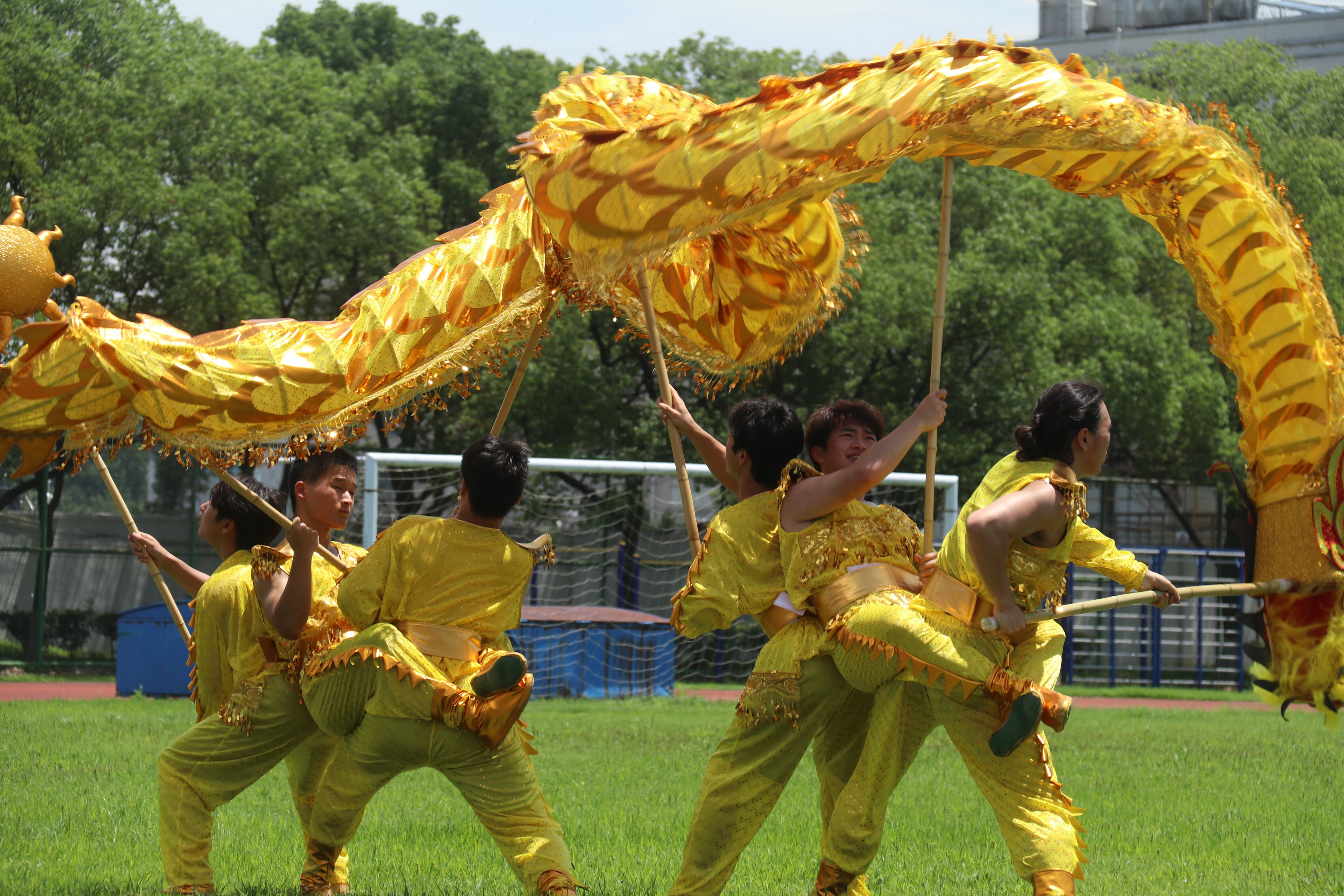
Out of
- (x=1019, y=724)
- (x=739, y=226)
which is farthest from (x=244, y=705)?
(x=1019, y=724)

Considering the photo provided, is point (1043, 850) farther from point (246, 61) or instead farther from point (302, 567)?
point (246, 61)

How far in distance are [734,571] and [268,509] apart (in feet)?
4.95

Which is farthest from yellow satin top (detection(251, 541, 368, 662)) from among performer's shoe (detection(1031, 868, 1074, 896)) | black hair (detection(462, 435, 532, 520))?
performer's shoe (detection(1031, 868, 1074, 896))

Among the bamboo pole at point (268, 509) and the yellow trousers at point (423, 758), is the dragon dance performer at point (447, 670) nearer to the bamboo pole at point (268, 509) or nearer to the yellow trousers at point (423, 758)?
the yellow trousers at point (423, 758)

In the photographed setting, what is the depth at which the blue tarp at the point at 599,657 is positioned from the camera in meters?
13.4

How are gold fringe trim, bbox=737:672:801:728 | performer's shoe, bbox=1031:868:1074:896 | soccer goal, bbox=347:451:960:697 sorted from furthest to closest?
soccer goal, bbox=347:451:960:697
gold fringe trim, bbox=737:672:801:728
performer's shoe, bbox=1031:868:1074:896

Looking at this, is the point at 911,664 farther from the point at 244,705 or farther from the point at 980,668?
the point at 244,705

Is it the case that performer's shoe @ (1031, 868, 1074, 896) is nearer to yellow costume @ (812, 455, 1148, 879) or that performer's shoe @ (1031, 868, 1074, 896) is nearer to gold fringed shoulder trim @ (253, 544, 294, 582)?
yellow costume @ (812, 455, 1148, 879)

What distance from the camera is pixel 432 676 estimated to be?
4.03m

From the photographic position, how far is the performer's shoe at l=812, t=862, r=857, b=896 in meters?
4.21

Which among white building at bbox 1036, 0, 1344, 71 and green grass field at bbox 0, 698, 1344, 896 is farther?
white building at bbox 1036, 0, 1344, 71

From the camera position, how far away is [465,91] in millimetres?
20219

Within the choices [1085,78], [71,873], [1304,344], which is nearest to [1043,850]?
[1304,344]

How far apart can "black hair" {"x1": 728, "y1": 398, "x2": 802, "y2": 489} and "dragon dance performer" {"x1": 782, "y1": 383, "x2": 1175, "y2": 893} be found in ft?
1.02
